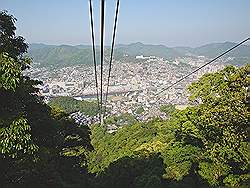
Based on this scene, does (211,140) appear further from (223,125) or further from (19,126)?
(19,126)

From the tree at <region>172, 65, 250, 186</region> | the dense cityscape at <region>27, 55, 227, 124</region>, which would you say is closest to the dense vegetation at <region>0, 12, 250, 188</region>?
the tree at <region>172, 65, 250, 186</region>

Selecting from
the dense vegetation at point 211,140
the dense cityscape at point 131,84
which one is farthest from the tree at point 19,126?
the dense cityscape at point 131,84

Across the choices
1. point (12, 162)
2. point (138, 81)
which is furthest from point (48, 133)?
point (138, 81)

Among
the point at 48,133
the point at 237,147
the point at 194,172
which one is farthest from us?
the point at 194,172

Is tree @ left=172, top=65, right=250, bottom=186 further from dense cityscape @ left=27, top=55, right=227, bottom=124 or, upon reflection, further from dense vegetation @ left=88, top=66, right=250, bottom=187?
dense cityscape @ left=27, top=55, right=227, bottom=124

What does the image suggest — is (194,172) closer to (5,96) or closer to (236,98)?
(236,98)

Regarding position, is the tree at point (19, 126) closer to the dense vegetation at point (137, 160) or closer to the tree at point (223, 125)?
the dense vegetation at point (137, 160)

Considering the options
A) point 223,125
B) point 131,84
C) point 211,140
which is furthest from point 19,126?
point 131,84

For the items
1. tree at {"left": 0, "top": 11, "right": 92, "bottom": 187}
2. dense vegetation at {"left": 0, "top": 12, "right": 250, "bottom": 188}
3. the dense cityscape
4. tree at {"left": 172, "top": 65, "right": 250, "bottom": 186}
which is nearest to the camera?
tree at {"left": 0, "top": 11, "right": 92, "bottom": 187}
